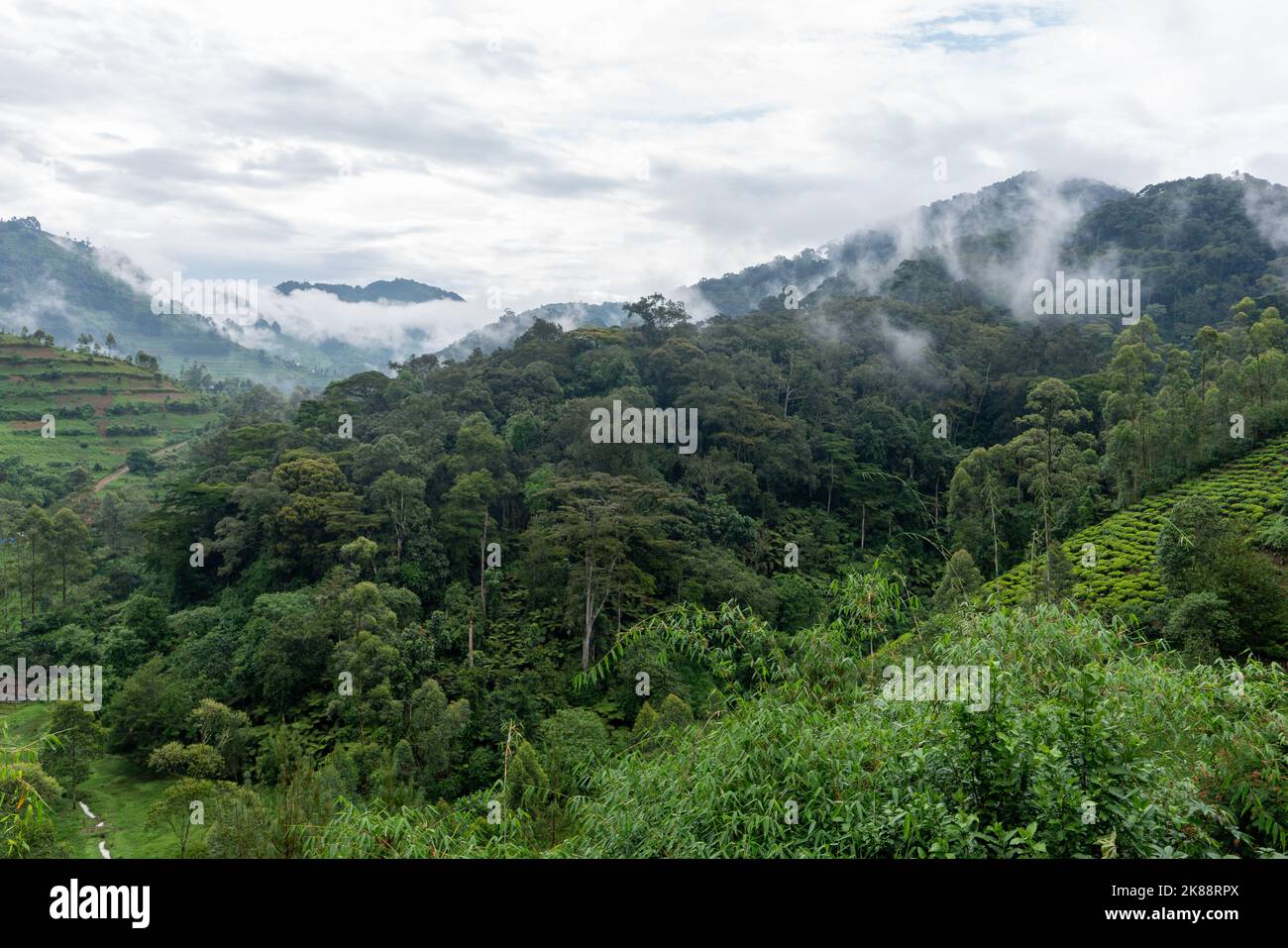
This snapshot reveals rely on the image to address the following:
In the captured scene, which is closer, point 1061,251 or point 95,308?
point 1061,251

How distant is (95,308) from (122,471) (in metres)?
113

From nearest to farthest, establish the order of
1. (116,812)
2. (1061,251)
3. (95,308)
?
(116,812) < (1061,251) < (95,308)

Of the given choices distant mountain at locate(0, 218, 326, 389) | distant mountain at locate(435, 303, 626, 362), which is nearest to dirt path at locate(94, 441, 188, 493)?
distant mountain at locate(435, 303, 626, 362)

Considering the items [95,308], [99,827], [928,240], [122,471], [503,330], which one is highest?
[95,308]

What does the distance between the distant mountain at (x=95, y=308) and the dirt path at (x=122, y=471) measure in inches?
2894

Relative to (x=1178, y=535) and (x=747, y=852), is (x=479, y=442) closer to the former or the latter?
(x=1178, y=535)

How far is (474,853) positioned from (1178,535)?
515 inches

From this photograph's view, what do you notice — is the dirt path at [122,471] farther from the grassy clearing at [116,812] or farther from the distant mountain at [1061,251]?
the distant mountain at [1061,251]

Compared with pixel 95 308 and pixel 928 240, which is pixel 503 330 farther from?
pixel 95 308

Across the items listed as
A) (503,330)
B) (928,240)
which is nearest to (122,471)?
(503,330)

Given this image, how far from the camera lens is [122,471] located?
121 feet

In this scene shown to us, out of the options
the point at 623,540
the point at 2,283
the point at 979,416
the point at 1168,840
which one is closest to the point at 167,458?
the point at 623,540
